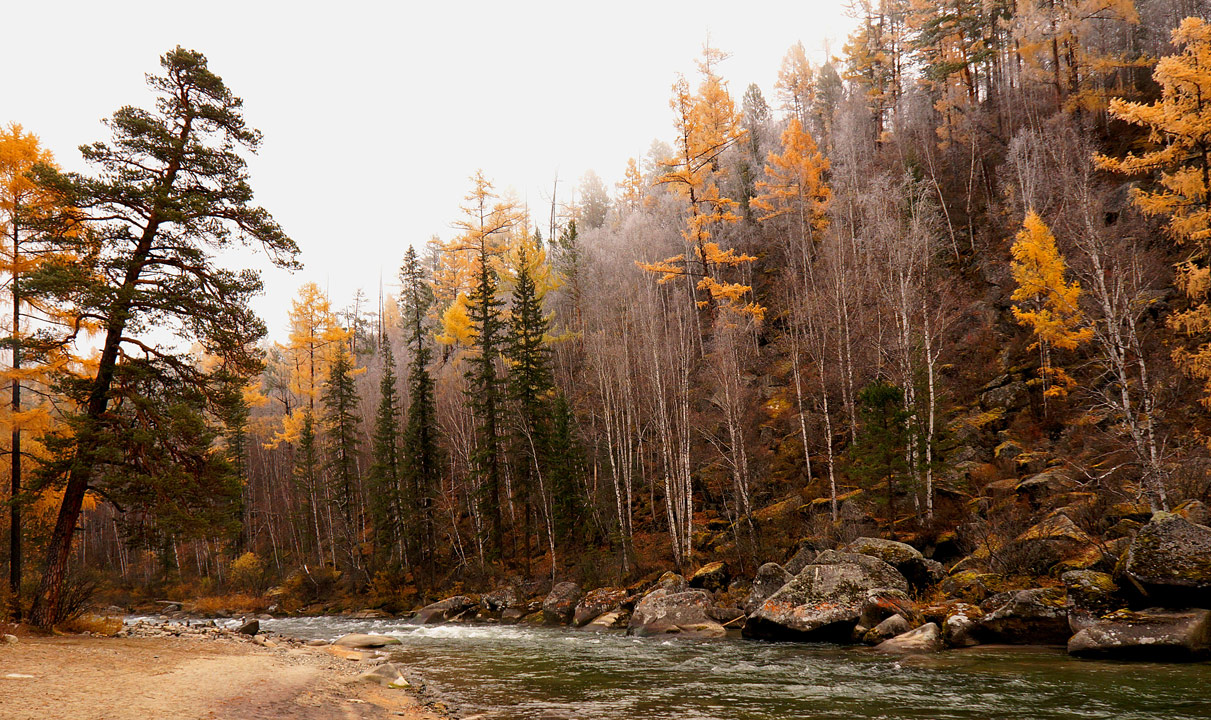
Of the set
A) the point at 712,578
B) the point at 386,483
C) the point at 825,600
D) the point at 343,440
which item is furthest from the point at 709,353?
the point at 343,440

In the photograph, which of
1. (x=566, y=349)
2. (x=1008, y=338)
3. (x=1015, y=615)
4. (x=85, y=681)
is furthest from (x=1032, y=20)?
(x=85, y=681)

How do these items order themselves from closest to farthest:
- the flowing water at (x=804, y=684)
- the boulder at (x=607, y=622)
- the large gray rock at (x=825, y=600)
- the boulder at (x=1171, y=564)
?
the flowing water at (x=804, y=684) → the boulder at (x=1171, y=564) → the large gray rock at (x=825, y=600) → the boulder at (x=607, y=622)

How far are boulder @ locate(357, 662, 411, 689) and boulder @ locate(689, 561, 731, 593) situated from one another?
43.4ft

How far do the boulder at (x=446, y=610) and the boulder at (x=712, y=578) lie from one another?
11.5 meters

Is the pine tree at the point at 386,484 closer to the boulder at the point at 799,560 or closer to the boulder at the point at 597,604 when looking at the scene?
the boulder at the point at 597,604

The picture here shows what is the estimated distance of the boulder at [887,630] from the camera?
14234 millimetres

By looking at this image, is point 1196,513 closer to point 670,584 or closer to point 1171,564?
point 1171,564

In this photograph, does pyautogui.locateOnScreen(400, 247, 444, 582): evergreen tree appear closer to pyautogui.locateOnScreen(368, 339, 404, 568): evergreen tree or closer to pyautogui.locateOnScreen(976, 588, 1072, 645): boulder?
pyautogui.locateOnScreen(368, 339, 404, 568): evergreen tree

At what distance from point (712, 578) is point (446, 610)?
13.1 metres

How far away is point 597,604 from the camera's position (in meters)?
23.5

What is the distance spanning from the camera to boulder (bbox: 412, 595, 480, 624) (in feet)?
90.0

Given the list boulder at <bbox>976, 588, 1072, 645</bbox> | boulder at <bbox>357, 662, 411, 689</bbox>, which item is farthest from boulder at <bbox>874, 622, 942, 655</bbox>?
boulder at <bbox>357, 662, 411, 689</bbox>

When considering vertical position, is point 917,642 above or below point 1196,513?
below

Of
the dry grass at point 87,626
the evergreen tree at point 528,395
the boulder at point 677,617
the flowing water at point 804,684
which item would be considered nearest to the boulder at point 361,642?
the flowing water at point 804,684
